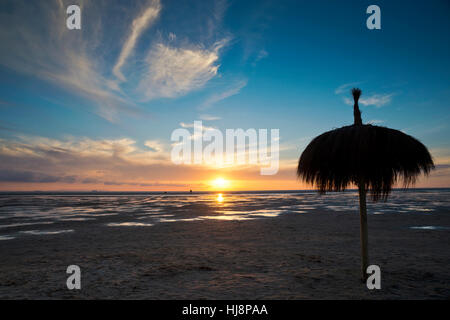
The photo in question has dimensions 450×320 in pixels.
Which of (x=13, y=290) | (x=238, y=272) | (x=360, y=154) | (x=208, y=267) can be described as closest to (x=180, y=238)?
(x=208, y=267)

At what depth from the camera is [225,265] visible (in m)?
8.21

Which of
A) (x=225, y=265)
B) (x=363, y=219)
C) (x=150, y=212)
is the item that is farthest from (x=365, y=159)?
(x=150, y=212)

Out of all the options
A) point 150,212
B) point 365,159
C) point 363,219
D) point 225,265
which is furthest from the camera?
point 150,212

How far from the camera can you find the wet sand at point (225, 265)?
6.05m

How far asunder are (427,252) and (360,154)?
7321 millimetres

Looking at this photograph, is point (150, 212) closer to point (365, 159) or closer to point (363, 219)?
point (363, 219)

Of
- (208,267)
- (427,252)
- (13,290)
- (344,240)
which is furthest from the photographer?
(344,240)

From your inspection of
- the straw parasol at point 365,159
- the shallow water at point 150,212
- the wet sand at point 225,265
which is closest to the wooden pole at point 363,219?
the straw parasol at point 365,159

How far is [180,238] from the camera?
13.0 m

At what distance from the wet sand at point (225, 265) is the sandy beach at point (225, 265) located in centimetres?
3

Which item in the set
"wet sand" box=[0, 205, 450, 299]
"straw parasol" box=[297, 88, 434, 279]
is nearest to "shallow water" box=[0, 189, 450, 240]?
"wet sand" box=[0, 205, 450, 299]
